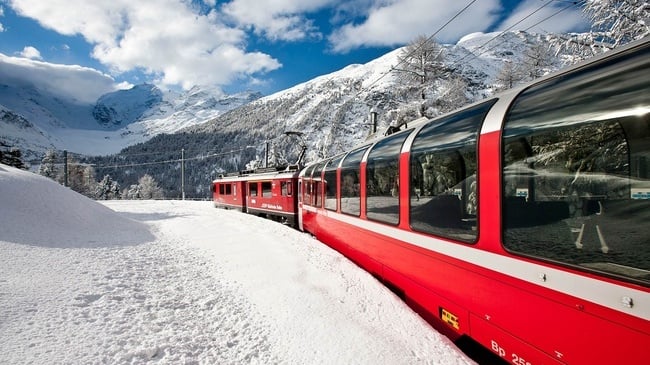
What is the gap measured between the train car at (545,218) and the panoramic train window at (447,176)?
0.02 metres

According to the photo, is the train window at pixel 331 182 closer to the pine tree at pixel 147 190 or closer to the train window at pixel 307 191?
the train window at pixel 307 191

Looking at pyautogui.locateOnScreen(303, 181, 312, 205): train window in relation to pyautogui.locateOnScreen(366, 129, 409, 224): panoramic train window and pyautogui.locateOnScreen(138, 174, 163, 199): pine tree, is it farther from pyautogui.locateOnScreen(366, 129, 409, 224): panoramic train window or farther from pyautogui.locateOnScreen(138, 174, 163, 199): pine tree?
pyautogui.locateOnScreen(138, 174, 163, 199): pine tree

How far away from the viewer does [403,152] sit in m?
4.73

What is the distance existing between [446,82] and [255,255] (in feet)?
54.6

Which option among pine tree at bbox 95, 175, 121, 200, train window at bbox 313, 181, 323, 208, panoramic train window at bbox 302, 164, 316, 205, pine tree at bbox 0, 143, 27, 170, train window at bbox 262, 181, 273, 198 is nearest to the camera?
train window at bbox 313, 181, 323, 208

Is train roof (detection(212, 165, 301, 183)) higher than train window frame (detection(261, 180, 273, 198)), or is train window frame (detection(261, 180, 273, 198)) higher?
train roof (detection(212, 165, 301, 183))

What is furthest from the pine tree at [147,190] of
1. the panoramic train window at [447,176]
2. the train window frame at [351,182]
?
the panoramic train window at [447,176]

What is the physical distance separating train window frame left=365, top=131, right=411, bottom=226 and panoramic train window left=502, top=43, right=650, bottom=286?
211cm

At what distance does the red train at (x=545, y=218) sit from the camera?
2033mm

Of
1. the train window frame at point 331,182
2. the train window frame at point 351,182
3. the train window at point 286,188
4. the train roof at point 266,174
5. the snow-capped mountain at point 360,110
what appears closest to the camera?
the train window frame at point 351,182

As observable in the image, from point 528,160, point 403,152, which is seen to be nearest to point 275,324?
point 403,152

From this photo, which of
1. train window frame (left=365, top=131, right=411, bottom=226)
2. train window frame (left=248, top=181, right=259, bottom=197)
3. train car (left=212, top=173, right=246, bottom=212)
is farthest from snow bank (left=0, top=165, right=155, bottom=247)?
train car (left=212, top=173, right=246, bottom=212)

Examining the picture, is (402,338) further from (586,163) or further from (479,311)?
(586,163)

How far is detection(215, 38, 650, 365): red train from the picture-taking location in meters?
2.03
